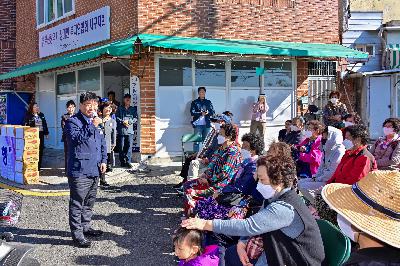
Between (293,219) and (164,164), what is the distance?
8206 mm

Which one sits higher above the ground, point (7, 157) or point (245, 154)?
point (245, 154)

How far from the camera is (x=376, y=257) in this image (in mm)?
2070

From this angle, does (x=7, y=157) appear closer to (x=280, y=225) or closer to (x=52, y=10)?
(x=52, y=10)

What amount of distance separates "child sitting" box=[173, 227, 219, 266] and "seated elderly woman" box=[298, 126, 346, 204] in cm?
288

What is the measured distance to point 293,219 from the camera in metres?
3.09

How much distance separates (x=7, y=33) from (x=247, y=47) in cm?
1066

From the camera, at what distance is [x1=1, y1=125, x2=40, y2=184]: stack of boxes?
959 cm

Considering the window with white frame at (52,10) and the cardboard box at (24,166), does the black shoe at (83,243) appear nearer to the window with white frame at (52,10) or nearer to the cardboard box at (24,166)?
the cardboard box at (24,166)

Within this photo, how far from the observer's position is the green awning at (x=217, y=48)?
1005cm

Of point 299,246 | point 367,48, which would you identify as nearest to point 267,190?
point 299,246

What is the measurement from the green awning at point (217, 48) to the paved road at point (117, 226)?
9.87 feet

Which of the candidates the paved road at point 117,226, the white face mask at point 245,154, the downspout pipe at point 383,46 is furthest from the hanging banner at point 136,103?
the downspout pipe at point 383,46

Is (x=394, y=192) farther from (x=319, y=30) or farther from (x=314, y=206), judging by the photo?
(x=319, y=30)

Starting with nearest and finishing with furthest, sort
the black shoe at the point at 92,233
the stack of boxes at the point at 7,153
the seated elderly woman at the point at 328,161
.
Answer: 1. the black shoe at the point at 92,233
2. the seated elderly woman at the point at 328,161
3. the stack of boxes at the point at 7,153
